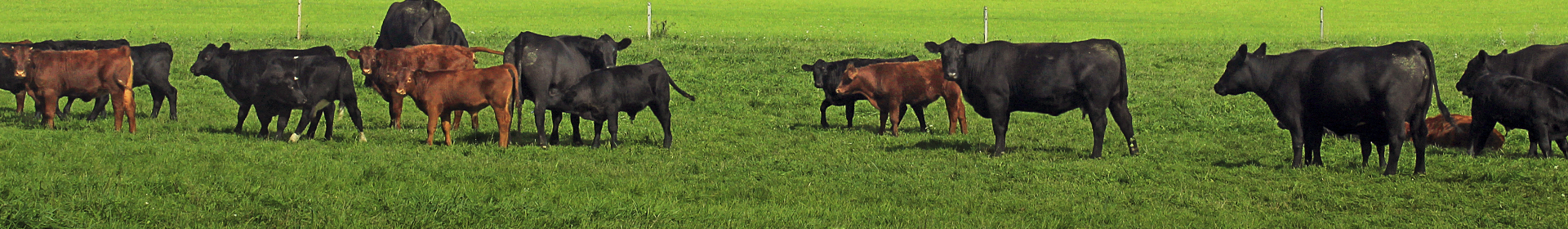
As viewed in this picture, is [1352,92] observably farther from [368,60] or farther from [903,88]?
[368,60]

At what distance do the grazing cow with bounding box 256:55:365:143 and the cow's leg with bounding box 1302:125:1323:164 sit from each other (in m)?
8.29

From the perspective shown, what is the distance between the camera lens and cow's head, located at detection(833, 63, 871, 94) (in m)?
14.6

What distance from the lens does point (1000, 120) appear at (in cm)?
1199

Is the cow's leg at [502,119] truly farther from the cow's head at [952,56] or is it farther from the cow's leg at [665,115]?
the cow's head at [952,56]

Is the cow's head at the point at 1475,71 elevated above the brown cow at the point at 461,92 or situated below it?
above

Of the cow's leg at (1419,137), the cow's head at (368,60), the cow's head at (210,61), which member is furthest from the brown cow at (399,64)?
the cow's leg at (1419,137)

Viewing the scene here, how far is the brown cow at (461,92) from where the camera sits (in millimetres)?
11617

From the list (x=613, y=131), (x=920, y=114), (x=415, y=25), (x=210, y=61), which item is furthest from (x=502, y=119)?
(x=415, y=25)

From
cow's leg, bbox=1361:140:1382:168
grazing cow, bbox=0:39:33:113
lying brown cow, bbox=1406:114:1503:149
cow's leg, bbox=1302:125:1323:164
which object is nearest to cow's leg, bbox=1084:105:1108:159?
cow's leg, bbox=1302:125:1323:164

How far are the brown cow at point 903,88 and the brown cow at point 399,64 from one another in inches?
163

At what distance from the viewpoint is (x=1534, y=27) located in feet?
116

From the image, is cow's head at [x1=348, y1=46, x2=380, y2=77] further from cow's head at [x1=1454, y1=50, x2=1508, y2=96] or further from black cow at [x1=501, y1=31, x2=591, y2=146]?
cow's head at [x1=1454, y1=50, x2=1508, y2=96]

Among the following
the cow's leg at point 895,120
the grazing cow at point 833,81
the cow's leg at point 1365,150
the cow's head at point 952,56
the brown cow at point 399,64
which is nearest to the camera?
the cow's leg at point 1365,150

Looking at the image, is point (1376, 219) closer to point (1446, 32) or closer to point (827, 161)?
point (827, 161)
